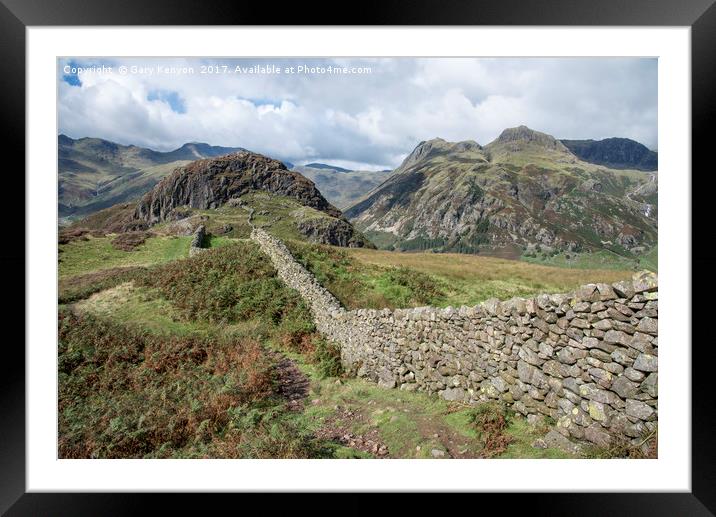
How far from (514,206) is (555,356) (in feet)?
261

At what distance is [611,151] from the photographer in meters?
107

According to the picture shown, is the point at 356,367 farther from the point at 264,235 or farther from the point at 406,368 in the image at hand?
the point at 264,235

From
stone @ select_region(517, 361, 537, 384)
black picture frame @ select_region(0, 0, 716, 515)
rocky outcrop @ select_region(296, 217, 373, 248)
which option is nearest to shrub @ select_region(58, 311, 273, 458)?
black picture frame @ select_region(0, 0, 716, 515)

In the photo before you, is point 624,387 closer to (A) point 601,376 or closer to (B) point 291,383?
(A) point 601,376

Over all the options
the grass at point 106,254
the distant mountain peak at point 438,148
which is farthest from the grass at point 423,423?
the distant mountain peak at point 438,148

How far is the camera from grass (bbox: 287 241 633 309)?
12883mm

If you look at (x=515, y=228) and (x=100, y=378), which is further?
(x=515, y=228)

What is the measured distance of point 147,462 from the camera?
184 inches

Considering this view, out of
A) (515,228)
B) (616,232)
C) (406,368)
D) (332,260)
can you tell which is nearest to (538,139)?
(515,228)
